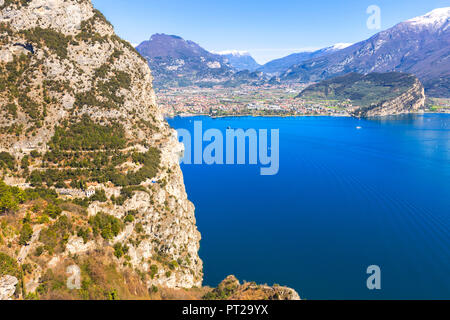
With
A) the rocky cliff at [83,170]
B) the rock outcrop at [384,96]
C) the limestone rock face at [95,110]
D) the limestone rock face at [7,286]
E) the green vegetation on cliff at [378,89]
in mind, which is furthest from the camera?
the green vegetation on cliff at [378,89]

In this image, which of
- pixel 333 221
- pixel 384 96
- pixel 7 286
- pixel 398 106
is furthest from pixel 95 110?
pixel 384 96

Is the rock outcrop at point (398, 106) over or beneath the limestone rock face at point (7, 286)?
over

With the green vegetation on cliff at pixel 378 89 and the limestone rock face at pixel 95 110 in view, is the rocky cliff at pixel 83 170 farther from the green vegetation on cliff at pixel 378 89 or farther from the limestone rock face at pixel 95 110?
the green vegetation on cliff at pixel 378 89

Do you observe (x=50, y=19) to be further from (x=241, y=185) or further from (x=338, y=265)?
(x=338, y=265)

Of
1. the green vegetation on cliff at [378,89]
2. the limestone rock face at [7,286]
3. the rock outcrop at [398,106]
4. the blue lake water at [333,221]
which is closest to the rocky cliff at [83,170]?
the limestone rock face at [7,286]
